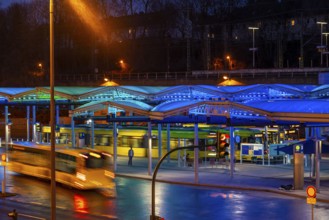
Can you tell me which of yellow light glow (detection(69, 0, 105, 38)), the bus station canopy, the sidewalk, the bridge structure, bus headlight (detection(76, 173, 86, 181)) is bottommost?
the sidewalk

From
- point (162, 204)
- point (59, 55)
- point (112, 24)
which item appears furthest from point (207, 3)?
point (162, 204)

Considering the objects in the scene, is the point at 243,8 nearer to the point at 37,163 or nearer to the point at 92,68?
the point at 92,68

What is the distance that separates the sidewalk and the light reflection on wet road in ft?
3.62

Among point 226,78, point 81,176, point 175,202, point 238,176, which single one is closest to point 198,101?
point 238,176

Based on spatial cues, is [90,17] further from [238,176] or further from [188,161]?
[238,176]

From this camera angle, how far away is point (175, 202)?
28.5 meters

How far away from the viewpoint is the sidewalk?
32.4 metres

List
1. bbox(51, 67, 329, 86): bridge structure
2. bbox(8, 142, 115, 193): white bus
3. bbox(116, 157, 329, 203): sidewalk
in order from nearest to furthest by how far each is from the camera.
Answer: bbox(8, 142, 115, 193): white bus
bbox(116, 157, 329, 203): sidewalk
bbox(51, 67, 329, 86): bridge structure

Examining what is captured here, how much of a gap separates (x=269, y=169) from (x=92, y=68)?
62.6 meters

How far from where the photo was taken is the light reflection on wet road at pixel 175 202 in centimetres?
2539

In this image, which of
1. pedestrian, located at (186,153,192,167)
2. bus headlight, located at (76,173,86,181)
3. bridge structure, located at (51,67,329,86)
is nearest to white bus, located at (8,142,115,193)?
bus headlight, located at (76,173,86,181)

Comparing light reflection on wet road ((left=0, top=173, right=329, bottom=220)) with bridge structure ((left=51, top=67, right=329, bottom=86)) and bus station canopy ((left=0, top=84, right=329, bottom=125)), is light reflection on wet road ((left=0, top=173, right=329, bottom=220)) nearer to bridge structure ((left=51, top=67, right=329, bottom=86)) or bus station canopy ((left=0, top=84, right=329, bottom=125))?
bus station canopy ((left=0, top=84, right=329, bottom=125))

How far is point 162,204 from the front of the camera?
27891 mm

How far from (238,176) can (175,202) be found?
969 centimetres
